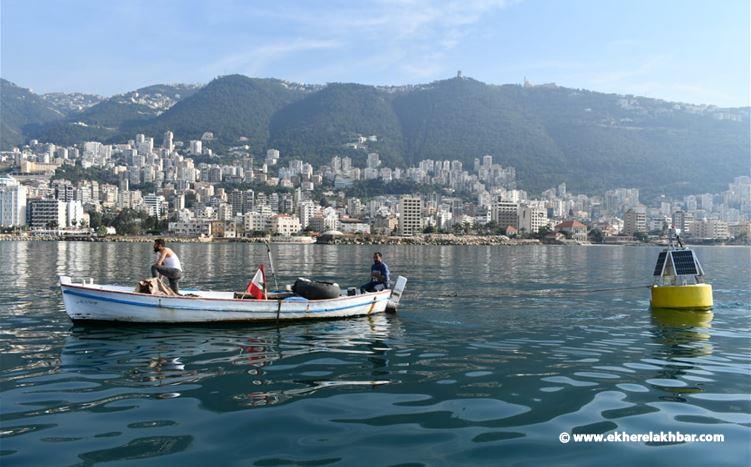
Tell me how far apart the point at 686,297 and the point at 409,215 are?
166319 mm

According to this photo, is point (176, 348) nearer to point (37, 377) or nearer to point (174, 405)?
point (37, 377)

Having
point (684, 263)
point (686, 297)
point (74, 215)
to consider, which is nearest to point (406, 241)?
point (74, 215)

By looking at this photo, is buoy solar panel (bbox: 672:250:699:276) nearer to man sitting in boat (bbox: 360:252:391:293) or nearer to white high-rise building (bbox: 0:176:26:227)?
man sitting in boat (bbox: 360:252:391:293)

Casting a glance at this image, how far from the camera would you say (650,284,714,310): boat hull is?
18.5m

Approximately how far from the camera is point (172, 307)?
48.0 feet

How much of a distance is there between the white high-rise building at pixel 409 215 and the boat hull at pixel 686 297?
16363 centimetres

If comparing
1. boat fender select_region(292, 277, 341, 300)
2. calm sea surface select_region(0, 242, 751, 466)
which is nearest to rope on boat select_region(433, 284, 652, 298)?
calm sea surface select_region(0, 242, 751, 466)

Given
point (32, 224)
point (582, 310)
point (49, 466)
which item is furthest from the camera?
point (32, 224)

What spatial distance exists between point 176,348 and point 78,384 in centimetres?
299

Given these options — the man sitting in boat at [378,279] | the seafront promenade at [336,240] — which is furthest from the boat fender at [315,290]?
the seafront promenade at [336,240]

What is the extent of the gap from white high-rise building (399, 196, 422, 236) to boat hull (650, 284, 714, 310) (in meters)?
164

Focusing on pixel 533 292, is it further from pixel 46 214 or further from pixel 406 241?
pixel 46 214

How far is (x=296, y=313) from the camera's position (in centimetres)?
1589

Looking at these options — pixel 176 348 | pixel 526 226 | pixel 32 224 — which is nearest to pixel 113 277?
pixel 176 348
